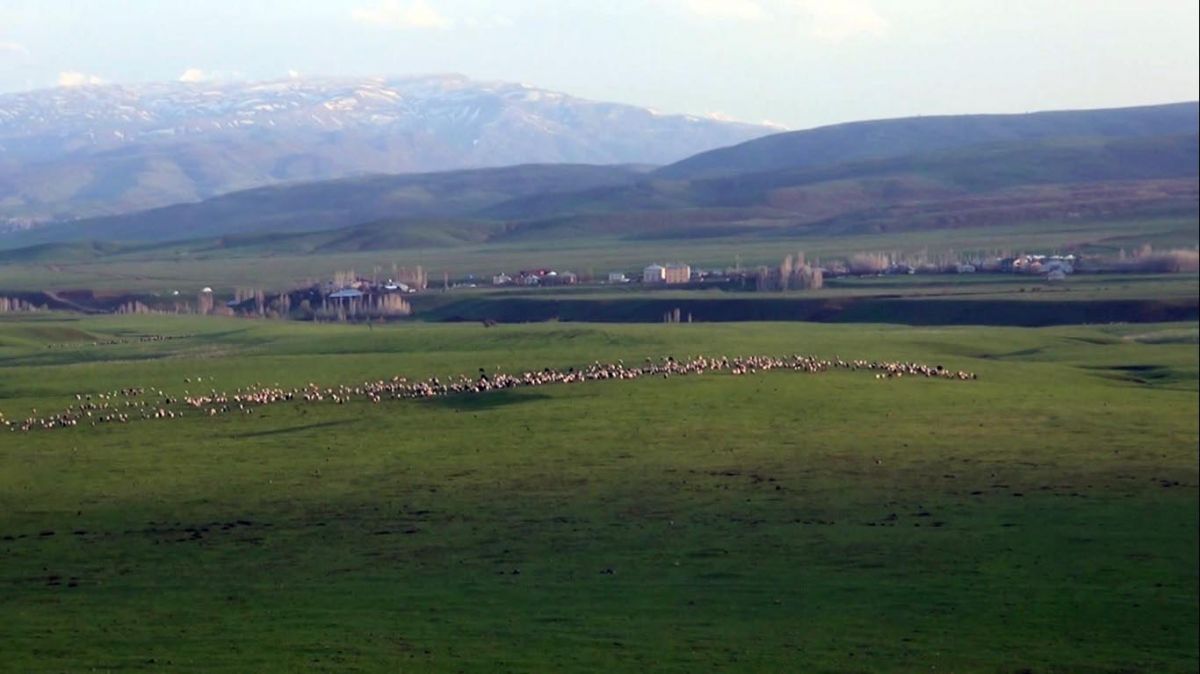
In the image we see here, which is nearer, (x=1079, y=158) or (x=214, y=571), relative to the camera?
(x=214, y=571)

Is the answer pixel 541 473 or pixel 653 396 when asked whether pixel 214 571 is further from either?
pixel 653 396

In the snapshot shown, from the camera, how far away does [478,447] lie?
3859 cm

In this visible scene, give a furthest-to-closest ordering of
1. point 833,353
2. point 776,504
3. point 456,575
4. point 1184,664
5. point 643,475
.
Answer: point 833,353 < point 643,475 < point 776,504 < point 456,575 < point 1184,664

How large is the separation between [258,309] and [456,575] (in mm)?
73658

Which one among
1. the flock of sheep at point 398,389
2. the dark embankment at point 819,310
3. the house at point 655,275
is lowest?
the flock of sheep at point 398,389

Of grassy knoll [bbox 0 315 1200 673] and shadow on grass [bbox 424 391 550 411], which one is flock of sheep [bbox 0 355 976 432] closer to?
shadow on grass [bbox 424 391 550 411]

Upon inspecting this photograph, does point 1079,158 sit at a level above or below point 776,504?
above

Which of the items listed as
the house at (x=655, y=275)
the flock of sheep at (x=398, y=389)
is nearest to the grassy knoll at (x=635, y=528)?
the flock of sheep at (x=398, y=389)

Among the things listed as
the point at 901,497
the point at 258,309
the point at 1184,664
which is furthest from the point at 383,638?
the point at 258,309

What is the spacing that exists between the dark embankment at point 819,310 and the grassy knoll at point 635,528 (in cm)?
852

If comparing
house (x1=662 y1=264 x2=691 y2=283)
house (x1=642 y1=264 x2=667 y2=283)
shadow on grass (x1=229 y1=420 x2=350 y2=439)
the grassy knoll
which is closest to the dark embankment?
the grassy knoll

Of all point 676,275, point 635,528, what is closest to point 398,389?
point 635,528

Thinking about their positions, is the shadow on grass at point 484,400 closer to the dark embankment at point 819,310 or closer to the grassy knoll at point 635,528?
the grassy knoll at point 635,528

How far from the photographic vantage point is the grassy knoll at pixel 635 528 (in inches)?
865
